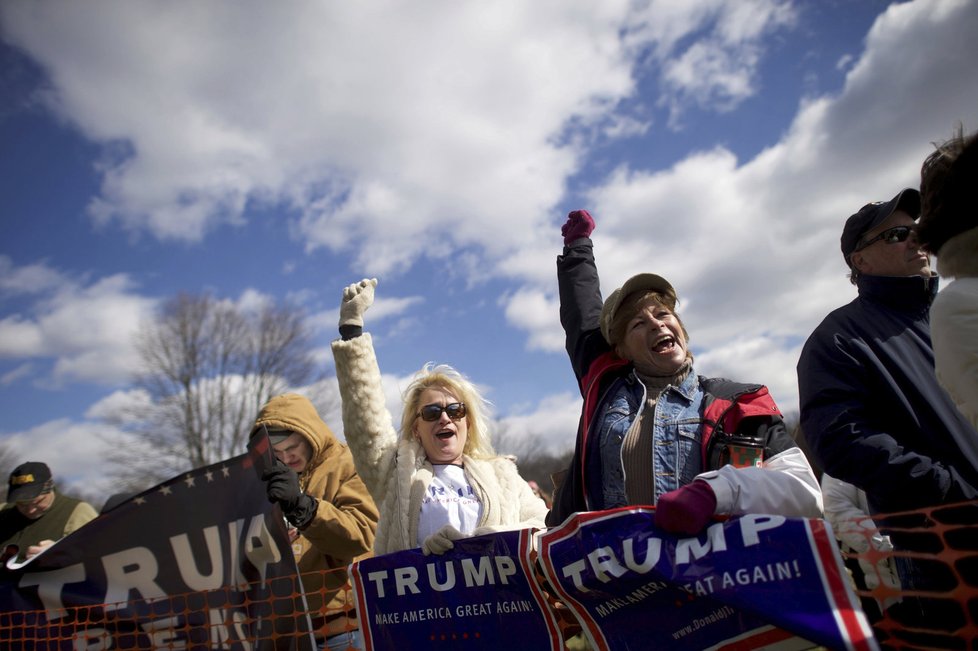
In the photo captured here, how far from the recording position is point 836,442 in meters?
2.25

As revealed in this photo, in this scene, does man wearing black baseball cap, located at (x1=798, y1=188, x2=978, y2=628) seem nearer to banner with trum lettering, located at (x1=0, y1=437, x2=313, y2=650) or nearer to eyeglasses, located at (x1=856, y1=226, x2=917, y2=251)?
eyeglasses, located at (x1=856, y1=226, x2=917, y2=251)

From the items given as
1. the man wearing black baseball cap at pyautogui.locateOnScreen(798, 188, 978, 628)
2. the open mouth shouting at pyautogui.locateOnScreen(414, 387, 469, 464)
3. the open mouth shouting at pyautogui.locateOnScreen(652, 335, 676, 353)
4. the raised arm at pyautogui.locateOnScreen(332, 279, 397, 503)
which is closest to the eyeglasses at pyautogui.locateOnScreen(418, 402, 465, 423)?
the open mouth shouting at pyautogui.locateOnScreen(414, 387, 469, 464)

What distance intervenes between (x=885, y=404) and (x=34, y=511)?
6360 mm

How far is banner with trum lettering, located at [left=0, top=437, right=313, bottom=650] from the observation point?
2951 millimetres

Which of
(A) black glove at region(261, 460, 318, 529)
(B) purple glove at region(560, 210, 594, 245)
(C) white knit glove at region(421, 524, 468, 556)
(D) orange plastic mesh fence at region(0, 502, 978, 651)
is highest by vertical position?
(B) purple glove at region(560, 210, 594, 245)

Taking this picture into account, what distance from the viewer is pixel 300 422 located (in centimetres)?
361

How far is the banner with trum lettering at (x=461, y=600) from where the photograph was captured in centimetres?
214

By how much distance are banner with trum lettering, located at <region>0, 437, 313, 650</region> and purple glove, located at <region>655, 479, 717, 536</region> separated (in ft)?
6.43

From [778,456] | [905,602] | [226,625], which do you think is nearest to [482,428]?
[226,625]

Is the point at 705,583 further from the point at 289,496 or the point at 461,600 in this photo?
the point at 289,496

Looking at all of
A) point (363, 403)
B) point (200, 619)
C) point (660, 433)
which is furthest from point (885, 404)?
point (200, 619)

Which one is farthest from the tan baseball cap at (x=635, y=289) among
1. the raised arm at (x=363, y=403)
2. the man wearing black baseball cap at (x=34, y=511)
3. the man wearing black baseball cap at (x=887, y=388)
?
the man wearing black baseball cap at (x=34, y=511)

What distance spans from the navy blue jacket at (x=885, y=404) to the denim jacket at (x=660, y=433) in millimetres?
473

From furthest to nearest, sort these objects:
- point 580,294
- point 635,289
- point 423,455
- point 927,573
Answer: point 423,455, point 580,294, point 635,289, point 927,573
